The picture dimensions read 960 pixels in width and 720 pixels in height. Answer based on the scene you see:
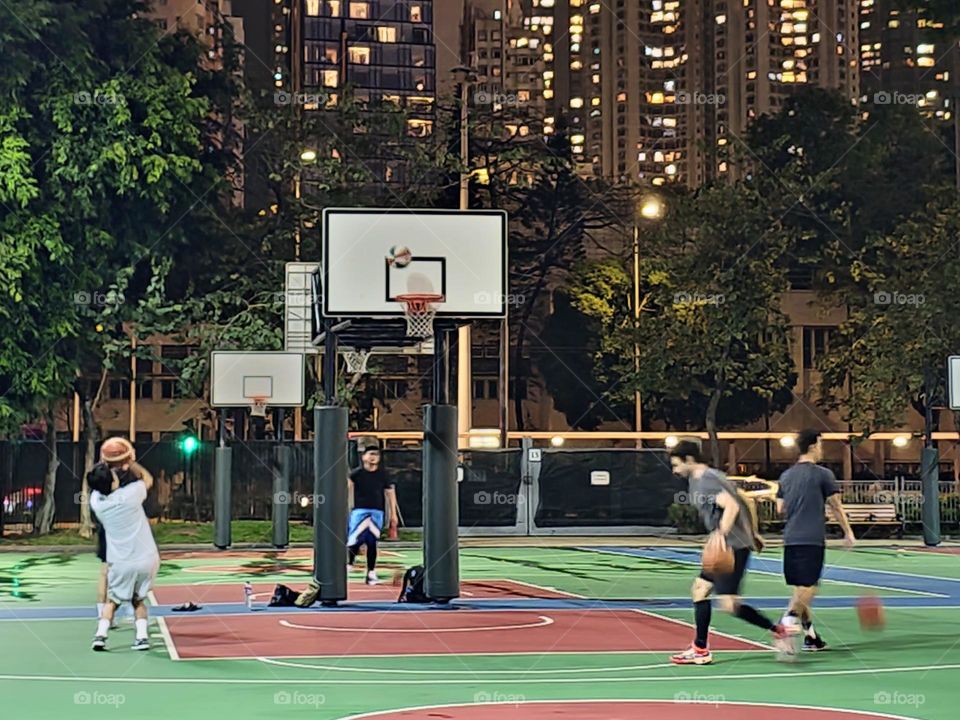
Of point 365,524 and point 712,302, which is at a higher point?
point 712,302

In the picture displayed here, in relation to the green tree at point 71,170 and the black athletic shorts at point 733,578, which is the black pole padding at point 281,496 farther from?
the black athletic shorts at point 733,578

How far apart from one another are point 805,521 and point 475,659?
321 cm

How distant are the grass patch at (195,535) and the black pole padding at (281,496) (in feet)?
6.82

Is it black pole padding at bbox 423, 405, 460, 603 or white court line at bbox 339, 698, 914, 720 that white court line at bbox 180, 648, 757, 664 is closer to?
white court line at bbox 339, 698, 914, 720

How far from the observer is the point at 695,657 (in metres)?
13.6

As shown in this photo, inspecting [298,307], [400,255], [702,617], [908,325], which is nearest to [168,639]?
[702,617]

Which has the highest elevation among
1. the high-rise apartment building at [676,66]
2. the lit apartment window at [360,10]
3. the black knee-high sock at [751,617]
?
the lit apartment window at [360,10]

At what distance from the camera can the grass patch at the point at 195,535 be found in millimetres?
35250

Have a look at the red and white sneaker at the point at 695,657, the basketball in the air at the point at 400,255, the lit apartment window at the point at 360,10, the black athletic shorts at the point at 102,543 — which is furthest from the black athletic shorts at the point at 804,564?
the lit apartment window at the point at 360,10

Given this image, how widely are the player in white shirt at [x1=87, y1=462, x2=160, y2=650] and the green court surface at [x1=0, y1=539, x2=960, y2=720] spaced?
615 millimetres

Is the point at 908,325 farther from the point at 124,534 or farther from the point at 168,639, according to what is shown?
the point at 124,534

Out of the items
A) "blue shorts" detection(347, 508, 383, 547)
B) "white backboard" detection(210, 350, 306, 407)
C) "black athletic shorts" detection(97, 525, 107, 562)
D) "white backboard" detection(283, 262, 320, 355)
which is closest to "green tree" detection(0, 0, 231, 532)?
"white backboard" detection(210, 350, 306, 407)

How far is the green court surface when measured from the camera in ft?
37.4

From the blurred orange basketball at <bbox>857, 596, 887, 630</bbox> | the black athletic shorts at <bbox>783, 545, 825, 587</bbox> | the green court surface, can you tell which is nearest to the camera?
the green court surface
